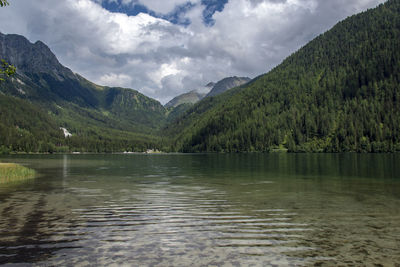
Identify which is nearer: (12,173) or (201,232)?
(201,232)

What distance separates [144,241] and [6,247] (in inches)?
269

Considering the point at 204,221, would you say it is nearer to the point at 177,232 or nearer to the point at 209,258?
the point at 177,232

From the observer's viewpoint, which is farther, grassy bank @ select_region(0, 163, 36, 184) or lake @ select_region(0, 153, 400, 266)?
grassy bank @ select_region(0, 163, 36, 184)

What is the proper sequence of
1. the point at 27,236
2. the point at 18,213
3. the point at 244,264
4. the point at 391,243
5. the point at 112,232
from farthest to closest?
the point at 18,213 < the point at 112,232 < the point at 27,236 < the point at 391,243 < the point at 244,264

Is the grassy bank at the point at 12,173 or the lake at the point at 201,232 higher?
the grassy bank at the point at 12,173

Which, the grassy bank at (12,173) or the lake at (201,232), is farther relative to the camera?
the grassy bank at (12,173)

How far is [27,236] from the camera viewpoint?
17.5 metres

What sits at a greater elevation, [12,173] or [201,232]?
[12,173]

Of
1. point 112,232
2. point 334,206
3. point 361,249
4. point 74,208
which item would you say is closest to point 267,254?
point 361,249

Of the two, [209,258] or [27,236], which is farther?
[27,236]

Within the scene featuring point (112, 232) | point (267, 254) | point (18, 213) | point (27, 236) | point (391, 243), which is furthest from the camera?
point (18, 213)

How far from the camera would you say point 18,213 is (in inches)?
965

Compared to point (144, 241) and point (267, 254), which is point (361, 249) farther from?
point (144, 241)

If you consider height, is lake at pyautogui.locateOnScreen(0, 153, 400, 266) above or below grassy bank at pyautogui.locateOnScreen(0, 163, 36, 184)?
below
